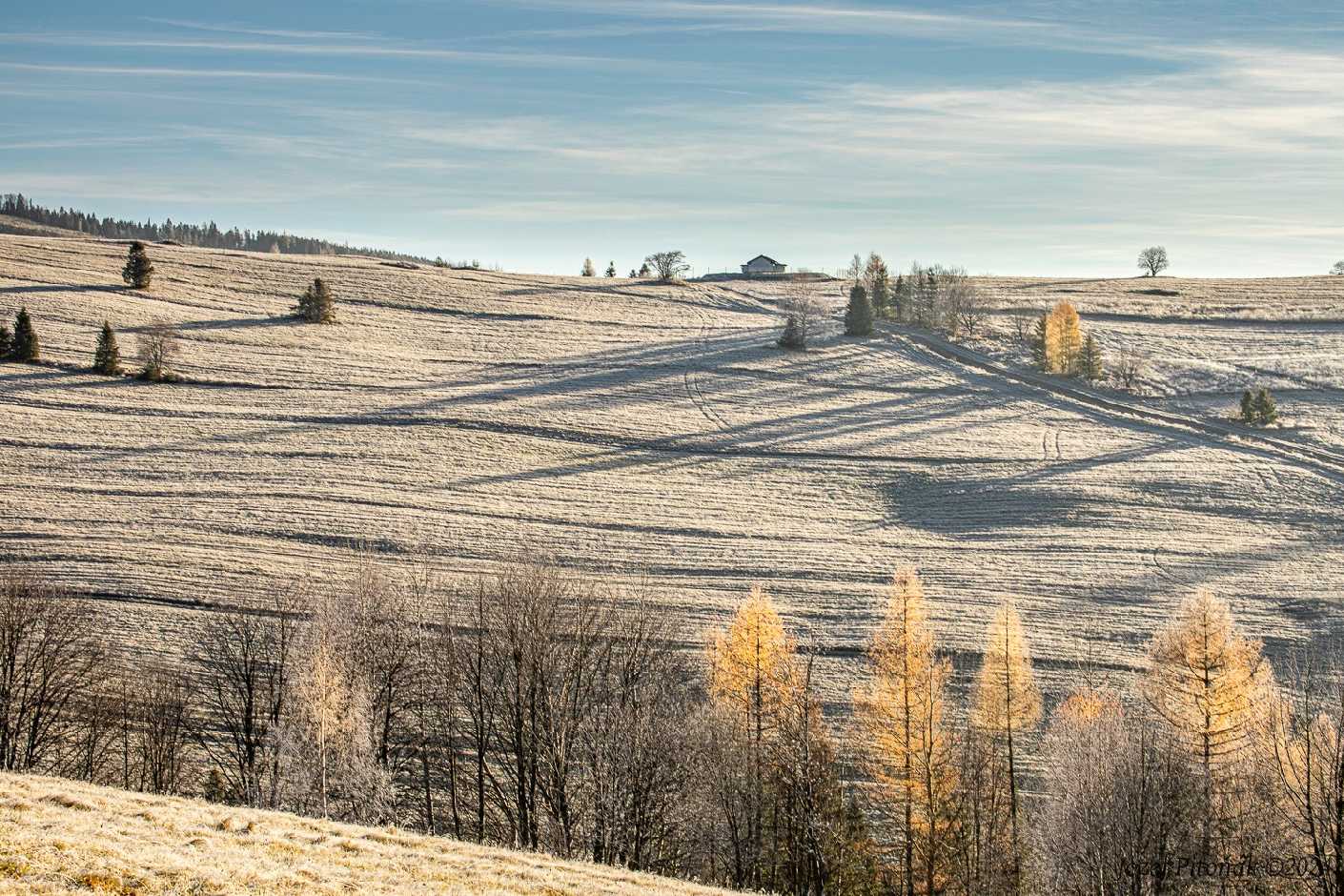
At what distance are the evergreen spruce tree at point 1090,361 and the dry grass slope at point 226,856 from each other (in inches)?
3622

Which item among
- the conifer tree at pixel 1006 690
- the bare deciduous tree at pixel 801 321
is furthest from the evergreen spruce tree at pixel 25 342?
the conifer tree at pixel 1006 690

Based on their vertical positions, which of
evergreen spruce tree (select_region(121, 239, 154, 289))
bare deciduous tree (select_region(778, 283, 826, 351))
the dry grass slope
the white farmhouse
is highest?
the white farmhouse

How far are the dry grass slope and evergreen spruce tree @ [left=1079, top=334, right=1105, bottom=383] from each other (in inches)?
3622

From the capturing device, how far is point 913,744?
32.7m

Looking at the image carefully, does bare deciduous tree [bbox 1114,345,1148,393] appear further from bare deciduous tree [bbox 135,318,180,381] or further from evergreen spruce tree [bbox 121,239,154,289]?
evergreen spruce tree [bbox 121,239,154,289]

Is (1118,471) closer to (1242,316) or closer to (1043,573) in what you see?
(1043,573)

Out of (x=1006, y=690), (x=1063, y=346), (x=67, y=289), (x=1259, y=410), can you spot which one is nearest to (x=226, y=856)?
(x=1006, y=690)

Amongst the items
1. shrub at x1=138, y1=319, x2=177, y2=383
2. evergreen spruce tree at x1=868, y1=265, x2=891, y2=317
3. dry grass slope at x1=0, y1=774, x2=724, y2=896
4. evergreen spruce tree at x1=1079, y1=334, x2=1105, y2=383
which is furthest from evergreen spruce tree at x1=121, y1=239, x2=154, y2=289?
dry grass slope at x1=0, y1=774, x2=724, y2=896

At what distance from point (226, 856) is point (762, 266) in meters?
165

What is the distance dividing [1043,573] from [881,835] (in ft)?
84.9

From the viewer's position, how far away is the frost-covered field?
2096 inches

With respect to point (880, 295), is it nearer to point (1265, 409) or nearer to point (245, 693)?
point (1265, 409)

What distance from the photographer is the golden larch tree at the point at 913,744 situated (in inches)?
1281

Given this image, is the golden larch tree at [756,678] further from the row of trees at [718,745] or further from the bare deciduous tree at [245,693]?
the bare deciduous tree at [245,693]
